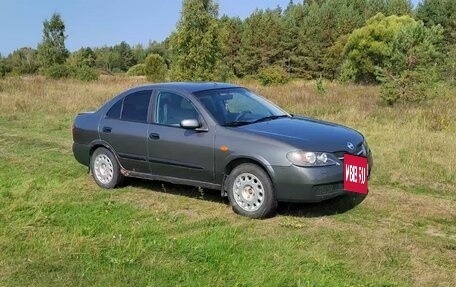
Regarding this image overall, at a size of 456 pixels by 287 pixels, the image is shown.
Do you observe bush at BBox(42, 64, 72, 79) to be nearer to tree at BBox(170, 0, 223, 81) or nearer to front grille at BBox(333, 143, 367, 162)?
tree at BBox(170, 0, 223, 81)

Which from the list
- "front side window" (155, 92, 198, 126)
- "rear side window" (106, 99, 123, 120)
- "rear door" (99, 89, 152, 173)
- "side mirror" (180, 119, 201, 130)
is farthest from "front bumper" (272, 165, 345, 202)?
"rear side window" (106, 99, 123, 120)

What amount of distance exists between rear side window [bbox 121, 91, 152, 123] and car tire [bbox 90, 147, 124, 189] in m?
0.62

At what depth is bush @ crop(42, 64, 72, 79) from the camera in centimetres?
3347

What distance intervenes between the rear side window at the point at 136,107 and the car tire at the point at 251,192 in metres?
1.69

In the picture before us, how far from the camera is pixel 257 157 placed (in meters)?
5.46

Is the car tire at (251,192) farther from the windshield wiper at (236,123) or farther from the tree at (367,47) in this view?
the tree at (367,47)

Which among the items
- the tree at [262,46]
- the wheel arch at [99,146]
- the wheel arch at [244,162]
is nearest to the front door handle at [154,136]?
the wheel arch at [99,146]

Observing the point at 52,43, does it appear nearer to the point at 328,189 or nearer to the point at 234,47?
the point at 234,47

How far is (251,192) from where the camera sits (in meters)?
5.62

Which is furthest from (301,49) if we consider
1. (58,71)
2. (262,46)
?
(58,71)

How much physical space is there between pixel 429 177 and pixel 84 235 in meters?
5.06

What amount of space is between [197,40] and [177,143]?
1656 centimetres

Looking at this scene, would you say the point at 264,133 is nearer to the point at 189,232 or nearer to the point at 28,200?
the point at 189,232

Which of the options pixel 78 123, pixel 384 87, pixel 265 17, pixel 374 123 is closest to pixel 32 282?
pixel 78 123
